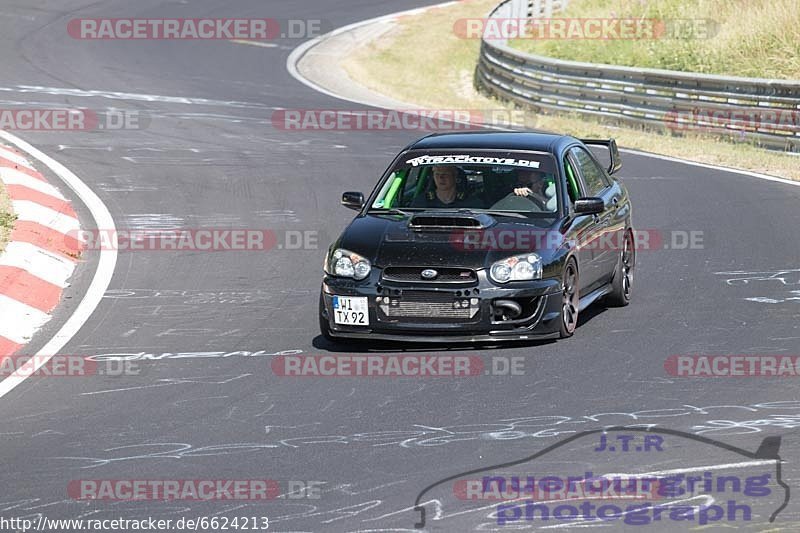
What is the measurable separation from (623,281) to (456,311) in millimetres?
2154

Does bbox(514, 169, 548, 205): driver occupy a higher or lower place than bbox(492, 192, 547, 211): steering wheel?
higher

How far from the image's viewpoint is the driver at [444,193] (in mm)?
10445

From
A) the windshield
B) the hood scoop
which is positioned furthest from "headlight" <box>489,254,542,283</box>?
the windshield

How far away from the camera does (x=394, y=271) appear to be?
9531 mm

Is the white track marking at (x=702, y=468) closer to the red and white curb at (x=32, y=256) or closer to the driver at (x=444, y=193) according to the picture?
the driver at (x=444, y=193)

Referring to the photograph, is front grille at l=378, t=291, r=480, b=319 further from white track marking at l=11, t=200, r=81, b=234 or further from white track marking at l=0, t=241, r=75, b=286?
white track marking at l=11, t=200, r=81, b=234

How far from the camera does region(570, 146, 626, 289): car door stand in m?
10.7

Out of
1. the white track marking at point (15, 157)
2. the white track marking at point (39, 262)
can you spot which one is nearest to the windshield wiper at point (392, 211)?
the white track marking at point (39, 262)

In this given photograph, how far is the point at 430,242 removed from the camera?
967 cm

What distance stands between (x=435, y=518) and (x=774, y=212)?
1003cm

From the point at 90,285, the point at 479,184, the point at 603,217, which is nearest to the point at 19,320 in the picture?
the point at 90,285

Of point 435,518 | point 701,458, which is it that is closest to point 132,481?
point 435,518

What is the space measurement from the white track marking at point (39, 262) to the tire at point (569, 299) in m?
4.33

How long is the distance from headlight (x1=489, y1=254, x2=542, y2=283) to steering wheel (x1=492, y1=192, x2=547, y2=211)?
2.75 ft
